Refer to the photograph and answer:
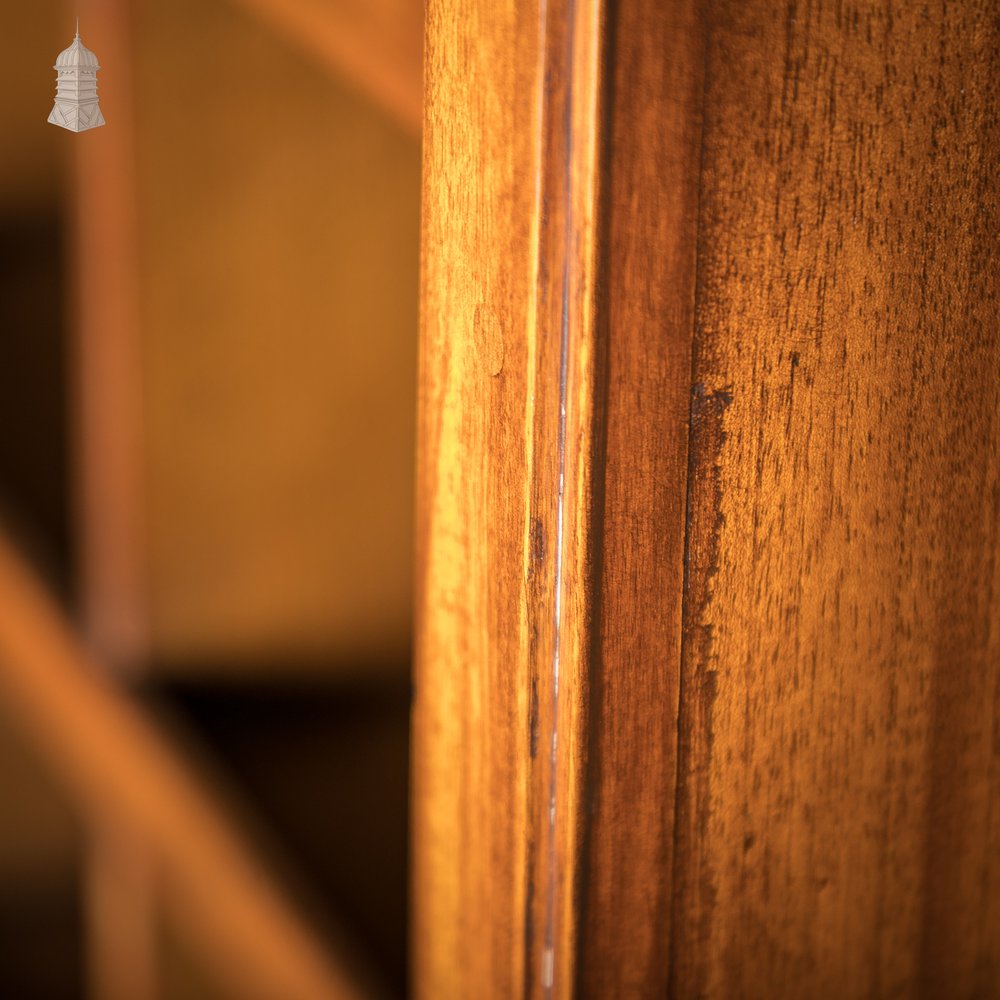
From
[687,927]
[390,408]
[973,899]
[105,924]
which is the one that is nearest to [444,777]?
[687,927]

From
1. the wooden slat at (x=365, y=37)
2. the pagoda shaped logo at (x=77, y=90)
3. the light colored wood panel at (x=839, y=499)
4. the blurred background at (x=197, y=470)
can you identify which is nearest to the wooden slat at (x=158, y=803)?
the blurred background at (x=197, y=470)

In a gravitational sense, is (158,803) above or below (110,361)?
below

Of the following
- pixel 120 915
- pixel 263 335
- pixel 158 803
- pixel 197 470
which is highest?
pixel 263 335

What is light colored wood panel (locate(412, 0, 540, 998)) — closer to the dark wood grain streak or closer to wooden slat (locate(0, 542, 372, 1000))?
the dark wood grain streak

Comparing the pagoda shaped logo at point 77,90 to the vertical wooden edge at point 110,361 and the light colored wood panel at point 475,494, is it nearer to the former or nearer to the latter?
the vertical wooden edge at point 110,361

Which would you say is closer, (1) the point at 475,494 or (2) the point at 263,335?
(1) the point at 475,494

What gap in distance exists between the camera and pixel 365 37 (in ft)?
2.17

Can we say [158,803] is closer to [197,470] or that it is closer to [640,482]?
[197,470]

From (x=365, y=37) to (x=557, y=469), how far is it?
0.55 metres

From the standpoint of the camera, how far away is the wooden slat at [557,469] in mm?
218

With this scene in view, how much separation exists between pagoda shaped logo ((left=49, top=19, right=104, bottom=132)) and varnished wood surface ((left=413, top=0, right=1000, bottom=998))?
527 mm

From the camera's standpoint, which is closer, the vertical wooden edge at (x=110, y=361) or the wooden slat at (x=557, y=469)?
the wooden slat at (x=557, y=469)

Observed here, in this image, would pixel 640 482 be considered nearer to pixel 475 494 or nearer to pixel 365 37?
pixel 475 494

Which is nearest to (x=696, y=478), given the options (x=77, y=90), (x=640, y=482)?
(x=640, y=482)
